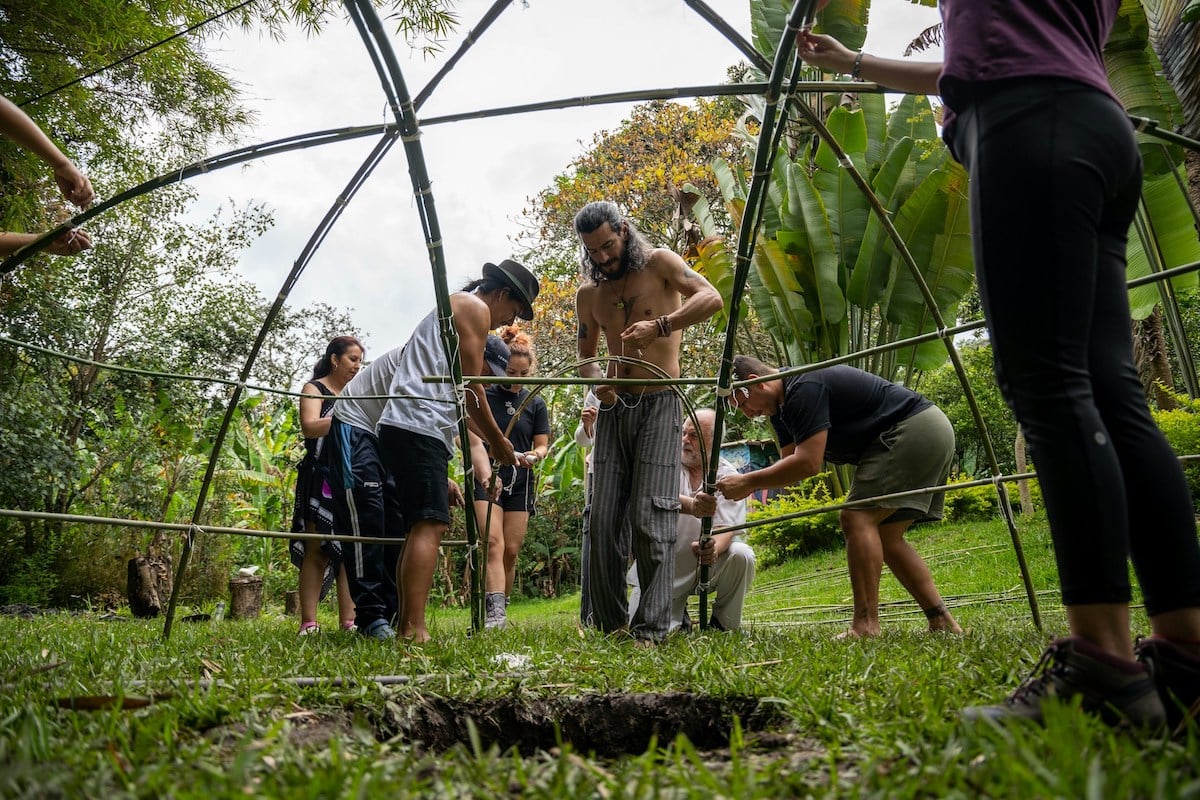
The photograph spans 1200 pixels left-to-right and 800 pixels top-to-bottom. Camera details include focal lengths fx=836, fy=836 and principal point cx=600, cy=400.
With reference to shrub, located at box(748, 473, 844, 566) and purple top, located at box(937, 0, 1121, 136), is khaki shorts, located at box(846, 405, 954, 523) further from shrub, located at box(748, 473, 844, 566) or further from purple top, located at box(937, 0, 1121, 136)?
shrub, located at box(748, 473, 844, 566)

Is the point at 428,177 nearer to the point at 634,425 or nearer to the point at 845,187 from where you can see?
the point at 634,425

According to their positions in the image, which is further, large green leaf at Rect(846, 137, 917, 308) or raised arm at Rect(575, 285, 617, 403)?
large green leaf at Rect(846, 137, 917, 308)

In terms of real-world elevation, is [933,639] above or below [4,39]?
below

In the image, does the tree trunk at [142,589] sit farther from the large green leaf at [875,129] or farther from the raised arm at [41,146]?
the large green leaf at [875,129]

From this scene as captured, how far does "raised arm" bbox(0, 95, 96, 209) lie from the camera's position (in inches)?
88.9

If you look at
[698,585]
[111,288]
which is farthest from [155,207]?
[698,585]

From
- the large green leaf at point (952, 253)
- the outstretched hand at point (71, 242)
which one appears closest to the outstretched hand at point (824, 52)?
the outstretched hand at point (71, 242)

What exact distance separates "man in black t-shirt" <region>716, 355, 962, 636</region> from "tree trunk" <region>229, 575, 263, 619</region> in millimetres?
4966

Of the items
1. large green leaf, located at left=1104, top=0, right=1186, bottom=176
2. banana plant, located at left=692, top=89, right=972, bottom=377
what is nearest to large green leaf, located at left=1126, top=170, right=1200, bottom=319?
large green leaf, located at left=1104, top=0, right=1186, bottom=176

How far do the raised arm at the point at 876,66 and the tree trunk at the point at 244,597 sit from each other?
6.39m

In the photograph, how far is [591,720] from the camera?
191 cm

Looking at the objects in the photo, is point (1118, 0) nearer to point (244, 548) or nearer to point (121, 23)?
point (121, 23)

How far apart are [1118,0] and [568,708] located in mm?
1821

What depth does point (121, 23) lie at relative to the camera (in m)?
5.23
